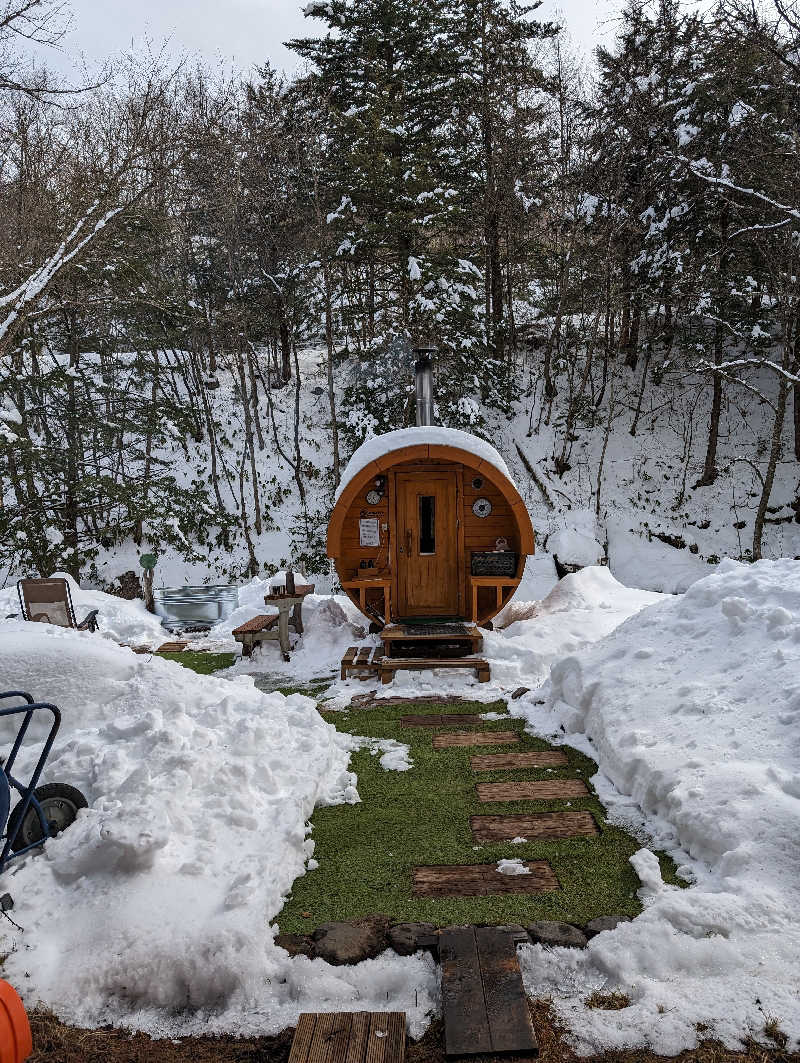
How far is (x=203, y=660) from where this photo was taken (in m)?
8.79

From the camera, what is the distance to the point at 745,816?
131 inches

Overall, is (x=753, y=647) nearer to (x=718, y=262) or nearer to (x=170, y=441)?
(x=718, y=262)

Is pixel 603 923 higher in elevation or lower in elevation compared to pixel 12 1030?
lower

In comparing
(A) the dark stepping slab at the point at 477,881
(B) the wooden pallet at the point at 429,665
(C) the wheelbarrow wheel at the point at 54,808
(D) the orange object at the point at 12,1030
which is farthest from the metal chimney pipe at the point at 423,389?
(D) the orange object at the point at 12,1030

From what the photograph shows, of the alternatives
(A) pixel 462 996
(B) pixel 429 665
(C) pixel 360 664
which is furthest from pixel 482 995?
(C) pixel 360 664

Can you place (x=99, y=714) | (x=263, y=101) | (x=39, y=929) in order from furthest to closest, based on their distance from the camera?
(x=263, y=101) < (x=99, y=714) < (x=39, y=929)

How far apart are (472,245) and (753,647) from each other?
630 inches

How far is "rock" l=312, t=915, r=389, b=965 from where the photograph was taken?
9.37ft

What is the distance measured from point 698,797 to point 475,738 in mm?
2166

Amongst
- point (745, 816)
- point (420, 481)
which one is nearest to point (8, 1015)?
point (745, 816)

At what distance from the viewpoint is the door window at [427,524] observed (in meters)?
8.77

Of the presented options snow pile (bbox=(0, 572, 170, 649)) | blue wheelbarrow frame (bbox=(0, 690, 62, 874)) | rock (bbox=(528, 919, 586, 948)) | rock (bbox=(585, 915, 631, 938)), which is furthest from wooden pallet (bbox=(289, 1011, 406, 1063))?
snow pile (bbox=(0, 572, 170, 649))

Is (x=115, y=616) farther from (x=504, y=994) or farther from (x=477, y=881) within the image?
(x=504, y=994)

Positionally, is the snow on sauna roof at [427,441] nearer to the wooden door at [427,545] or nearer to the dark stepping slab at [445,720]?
the wooden door at [427,545]
